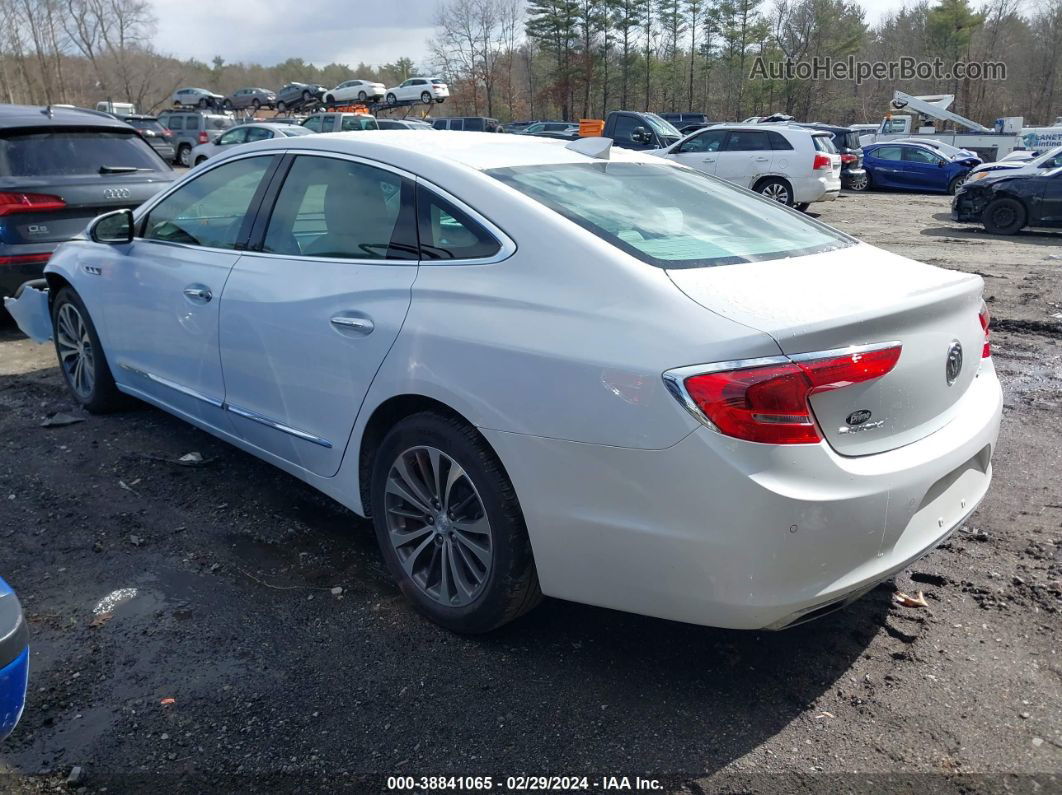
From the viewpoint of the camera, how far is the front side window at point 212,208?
12.9 ft

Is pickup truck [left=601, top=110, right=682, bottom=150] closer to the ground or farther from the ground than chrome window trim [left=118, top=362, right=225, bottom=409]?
farther from the ground

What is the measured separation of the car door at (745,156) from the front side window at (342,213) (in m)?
14.8

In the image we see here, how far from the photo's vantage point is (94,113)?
25.9 feet

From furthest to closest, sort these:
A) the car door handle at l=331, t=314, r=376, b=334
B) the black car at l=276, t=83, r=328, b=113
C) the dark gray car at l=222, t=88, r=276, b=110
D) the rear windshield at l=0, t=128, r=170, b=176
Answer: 1. the dark gray car at l=222, t=88, r=276, b=110
2. the black car at l=276, t=83, r=328, b=113
3. the rear windshield at l=0, t=128, r=170, b=176
4. the car door handle at l=331, t=314, r=376, b=334

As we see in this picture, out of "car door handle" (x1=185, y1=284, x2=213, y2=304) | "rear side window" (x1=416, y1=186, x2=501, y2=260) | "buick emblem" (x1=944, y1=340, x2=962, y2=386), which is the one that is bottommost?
"buick emblem" (x1=944, y1=340, x2=962, y2=386)

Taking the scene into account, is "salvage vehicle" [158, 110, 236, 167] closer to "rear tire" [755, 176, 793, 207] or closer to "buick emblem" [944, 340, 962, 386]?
"rear tire" [755, 176, 793, 207]

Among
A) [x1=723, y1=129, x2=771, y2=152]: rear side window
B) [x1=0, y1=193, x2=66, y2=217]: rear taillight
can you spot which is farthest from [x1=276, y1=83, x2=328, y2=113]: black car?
[x1=0, y1=193, x2=66, y2=217]: rear taillight

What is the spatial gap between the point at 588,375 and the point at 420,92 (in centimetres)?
4411

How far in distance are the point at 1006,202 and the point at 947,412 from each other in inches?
577

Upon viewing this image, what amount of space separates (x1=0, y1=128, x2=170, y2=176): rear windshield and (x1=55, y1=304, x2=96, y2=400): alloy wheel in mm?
2230

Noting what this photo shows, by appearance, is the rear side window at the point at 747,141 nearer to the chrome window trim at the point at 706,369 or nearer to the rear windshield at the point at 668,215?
the rear windshield at the point at 668,215

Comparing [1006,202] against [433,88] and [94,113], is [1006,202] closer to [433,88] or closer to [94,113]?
[94,113]

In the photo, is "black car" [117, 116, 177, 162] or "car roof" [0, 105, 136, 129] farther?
"black car" [117, 116, 177, 162]

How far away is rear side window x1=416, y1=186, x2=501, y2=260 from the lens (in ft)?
9.52
